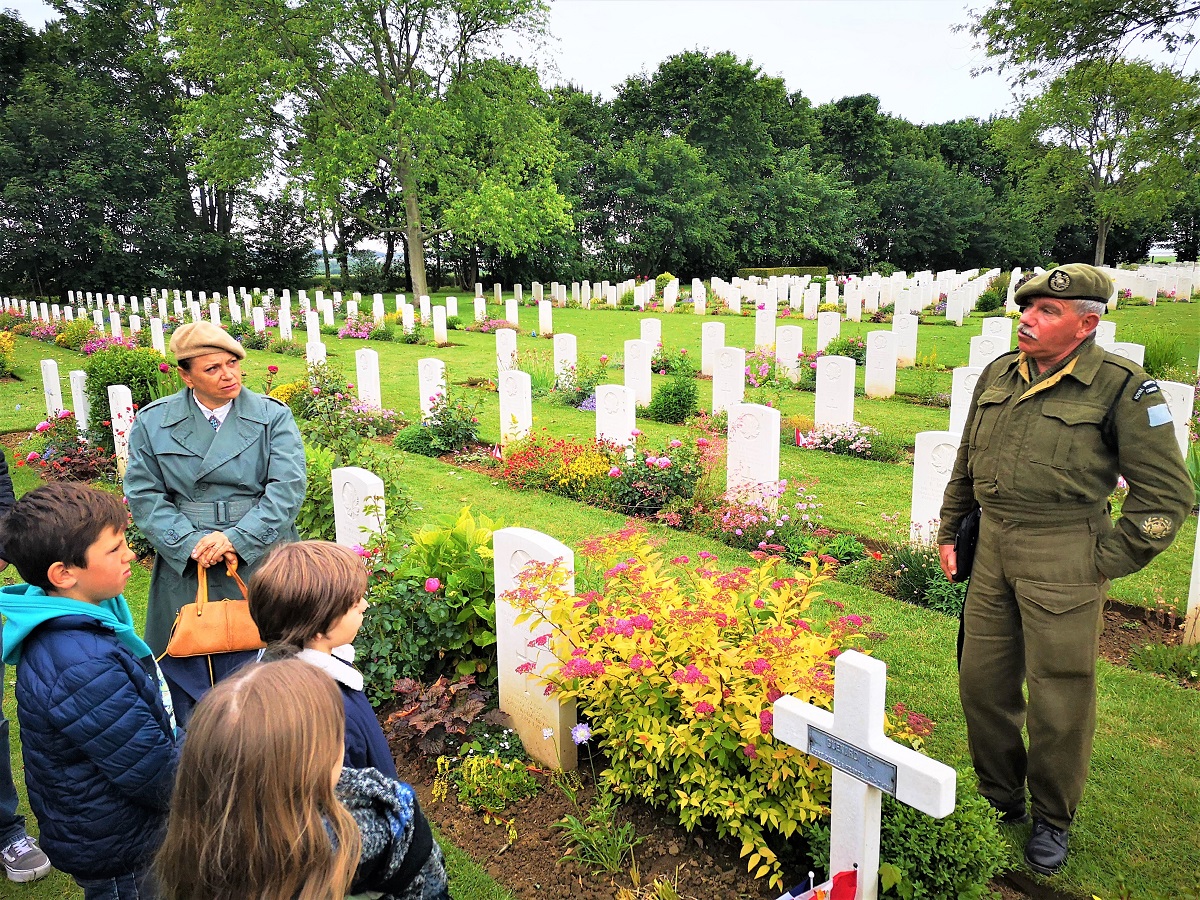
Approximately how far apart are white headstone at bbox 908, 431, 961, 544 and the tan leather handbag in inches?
156

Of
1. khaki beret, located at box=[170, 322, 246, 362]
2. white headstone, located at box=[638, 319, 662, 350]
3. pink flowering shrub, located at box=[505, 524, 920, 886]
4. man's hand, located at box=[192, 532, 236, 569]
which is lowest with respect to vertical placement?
pink flowering shrub, located at box=[505, 524, 920, 886]

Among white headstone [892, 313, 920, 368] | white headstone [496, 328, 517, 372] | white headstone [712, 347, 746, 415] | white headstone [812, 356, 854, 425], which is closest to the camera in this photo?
white headstone [812, 356, 854, 425]

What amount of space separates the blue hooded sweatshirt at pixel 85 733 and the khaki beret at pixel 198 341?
121 cm

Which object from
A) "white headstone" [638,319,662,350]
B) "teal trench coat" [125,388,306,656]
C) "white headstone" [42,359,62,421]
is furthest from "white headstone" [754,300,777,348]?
"teal trench coat" [125,388,306,656]

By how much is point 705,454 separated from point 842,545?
1.65 metres

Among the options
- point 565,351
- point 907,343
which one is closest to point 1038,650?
point 565,351

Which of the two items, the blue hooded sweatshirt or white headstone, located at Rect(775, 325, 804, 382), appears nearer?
the blue hooded sweatshirt

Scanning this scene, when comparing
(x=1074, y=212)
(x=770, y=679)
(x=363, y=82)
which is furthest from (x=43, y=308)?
(x=1074, y=212)

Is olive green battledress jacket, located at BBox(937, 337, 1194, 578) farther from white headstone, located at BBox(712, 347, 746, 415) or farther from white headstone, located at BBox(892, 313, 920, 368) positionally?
white headstone, located at BBox(892, 313, 920, 368)

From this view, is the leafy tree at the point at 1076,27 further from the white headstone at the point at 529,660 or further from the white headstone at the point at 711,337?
the white headstone at the point at 529,660

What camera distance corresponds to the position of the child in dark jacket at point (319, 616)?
1973mm

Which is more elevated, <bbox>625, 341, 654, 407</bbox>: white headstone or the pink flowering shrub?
<bbox>625, 341, 654, 407</bbox>: white headstone

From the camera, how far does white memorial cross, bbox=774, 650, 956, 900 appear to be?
6.63ft

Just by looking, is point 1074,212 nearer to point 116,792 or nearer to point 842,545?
point 842,545
